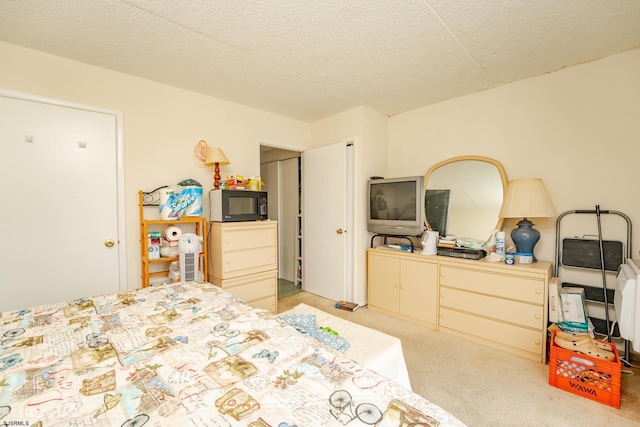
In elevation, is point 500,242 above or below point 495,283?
above

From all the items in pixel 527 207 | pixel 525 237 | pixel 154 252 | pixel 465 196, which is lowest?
pixel 154 252

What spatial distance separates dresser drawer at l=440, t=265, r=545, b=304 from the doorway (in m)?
2.15

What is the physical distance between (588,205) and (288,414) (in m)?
2.85

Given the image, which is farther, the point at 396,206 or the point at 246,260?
the point at 396,206

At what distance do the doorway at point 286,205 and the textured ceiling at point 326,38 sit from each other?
1.68 m

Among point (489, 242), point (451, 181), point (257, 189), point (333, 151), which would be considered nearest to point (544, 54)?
point (451, 181)

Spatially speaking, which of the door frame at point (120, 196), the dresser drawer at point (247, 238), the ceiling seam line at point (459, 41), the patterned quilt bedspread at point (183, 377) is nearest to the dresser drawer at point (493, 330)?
the dresser drawer at point (247, 238)

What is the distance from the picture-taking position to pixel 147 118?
2.42 m

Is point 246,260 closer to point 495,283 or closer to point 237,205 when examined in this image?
point 237,205

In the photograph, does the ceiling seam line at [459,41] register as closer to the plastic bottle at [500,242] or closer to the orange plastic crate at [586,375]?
the plastic bottle at [500,242]

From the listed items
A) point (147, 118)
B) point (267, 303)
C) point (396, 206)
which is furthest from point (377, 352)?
point (147, 118)

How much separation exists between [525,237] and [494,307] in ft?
2.18

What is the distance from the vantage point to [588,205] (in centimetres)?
221

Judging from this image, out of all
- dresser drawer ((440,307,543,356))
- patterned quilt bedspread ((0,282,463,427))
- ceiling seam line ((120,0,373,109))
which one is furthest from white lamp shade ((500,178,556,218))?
patterned quilt bedspread ((0,282,463,427))
